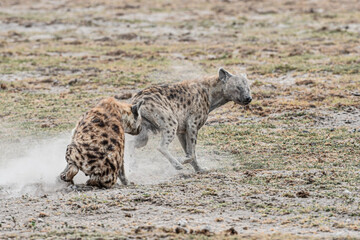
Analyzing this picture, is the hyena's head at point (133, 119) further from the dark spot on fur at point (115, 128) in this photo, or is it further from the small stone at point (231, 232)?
the small stone at point (231, 232)

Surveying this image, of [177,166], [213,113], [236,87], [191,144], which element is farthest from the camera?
[213,113]

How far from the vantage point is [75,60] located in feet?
50.5

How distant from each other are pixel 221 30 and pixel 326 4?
18.2 ft

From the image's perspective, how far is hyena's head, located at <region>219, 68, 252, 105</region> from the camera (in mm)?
8094

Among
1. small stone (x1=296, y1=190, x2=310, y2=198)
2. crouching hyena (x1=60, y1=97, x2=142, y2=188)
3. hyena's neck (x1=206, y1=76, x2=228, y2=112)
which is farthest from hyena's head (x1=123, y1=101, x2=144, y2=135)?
small stone (x1=296, y1=190, x2=310, y2=198)

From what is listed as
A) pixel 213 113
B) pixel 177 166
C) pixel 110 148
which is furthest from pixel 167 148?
pixel 213 113

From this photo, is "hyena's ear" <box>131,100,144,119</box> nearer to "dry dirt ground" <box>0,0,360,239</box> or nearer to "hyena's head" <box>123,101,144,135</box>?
"hyena's head" <box>123,101,144,135</box>

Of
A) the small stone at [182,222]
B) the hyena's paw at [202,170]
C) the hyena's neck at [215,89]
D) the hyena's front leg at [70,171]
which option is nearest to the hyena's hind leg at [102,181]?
the hyena's front leg at [70,171]

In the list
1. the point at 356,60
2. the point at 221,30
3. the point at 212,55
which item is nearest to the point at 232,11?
the point at 221,30

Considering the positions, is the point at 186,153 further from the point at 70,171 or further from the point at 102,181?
the point at 70,171

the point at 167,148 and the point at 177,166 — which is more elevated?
the point at 167,148

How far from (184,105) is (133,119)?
770 millimetres

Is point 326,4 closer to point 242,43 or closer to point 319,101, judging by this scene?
point 242,43

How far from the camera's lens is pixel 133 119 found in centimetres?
723
